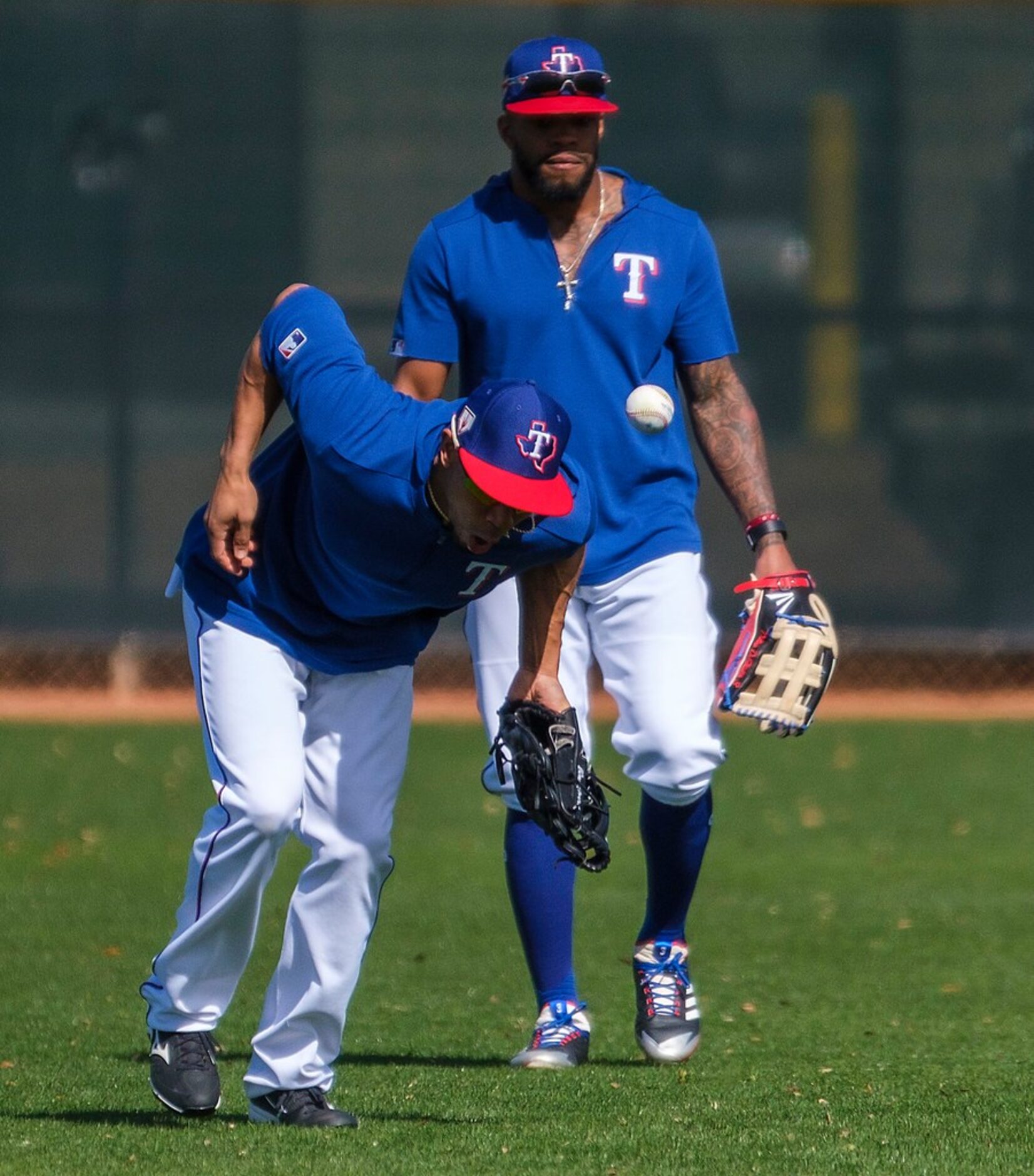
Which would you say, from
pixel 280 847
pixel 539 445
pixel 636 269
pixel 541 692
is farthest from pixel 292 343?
pixel 636 269

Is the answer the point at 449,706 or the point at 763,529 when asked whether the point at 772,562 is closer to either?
the point at 763,529

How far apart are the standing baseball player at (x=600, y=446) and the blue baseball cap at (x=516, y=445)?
1249 mm

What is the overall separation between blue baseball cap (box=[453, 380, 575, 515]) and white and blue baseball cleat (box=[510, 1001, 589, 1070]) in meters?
1.61

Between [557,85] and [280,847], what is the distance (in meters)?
1.99

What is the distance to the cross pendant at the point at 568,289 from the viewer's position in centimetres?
→ 516

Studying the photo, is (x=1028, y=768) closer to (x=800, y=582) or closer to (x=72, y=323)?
(x=800, y=582)

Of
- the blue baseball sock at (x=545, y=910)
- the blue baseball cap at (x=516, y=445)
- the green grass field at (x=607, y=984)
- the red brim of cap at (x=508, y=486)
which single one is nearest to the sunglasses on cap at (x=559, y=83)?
the blue baseball cap at (x=516, y=445)

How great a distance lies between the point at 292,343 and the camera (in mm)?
4273

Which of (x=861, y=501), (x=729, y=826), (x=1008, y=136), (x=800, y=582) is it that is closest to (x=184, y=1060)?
(x=800, y=582)

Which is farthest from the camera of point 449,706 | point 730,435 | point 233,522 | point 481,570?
point 449,706

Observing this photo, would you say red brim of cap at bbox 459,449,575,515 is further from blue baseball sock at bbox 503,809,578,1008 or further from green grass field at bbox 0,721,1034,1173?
blue baseball sock at bbox 503,809,578,1008

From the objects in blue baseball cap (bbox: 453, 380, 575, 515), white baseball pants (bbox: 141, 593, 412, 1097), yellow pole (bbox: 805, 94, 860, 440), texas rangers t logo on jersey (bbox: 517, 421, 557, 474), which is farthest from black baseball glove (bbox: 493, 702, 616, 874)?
yellow pole (bbox: 805, 94, 860, 440)

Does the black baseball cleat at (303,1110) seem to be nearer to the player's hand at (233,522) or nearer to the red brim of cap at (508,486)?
the player's hand at (233,522)

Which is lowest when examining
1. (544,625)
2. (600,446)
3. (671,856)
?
(671,856)
